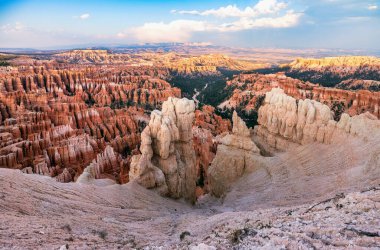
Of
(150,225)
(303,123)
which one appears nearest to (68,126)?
(303,123)

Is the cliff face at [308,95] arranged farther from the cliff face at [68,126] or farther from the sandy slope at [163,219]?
the sandy slope at [163,219]

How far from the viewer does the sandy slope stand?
5.61 metres

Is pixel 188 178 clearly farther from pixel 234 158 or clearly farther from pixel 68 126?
pixel 68 126

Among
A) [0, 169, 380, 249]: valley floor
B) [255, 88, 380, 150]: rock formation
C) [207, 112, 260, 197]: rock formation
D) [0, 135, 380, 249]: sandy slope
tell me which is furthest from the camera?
[207, 112, 260, 197]: rock formation

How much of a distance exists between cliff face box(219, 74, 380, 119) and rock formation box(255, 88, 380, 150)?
30.8 meters

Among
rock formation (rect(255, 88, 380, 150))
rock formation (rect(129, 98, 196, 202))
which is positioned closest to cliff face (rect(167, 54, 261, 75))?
rock formation (rect(255, 88, 380, 150))

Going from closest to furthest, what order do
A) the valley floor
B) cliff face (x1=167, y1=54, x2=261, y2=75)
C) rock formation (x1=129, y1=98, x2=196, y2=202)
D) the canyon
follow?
the valley floor
the canyon
rock formation (x1=129, y1=98, x2=196, y2=202)
cliff face (x1=167, y1=54, x2=261, y2=75)

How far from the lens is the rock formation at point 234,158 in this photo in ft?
67.7

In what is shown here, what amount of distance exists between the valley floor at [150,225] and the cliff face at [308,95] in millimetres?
46016

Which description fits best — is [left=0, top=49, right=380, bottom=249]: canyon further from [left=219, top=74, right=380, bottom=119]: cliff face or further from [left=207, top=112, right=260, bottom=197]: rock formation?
[left=219, top=74, right=380, bottom=119]: cliff face

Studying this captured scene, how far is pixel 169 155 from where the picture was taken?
1720 cm

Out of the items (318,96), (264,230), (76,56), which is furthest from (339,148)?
(76,56)

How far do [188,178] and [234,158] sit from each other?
3869 millimetres

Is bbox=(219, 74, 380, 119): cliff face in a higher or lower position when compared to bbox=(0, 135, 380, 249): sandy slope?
lower
